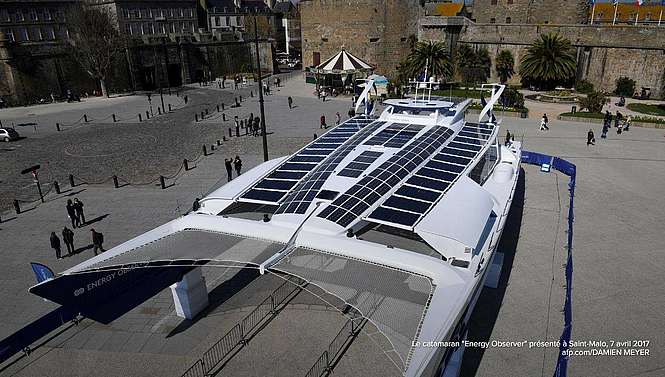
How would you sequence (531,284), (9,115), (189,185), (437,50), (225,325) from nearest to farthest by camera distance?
(225,325) < (531,284) < (189,185) < (9,115) < (437,50)

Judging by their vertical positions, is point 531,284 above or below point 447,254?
below

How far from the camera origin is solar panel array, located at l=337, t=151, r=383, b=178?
15250mm

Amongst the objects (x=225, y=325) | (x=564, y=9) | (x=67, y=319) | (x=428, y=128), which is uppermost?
(x=564, y=9)

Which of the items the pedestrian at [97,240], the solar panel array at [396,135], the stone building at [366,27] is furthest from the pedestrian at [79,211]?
the stone building at [366,27]

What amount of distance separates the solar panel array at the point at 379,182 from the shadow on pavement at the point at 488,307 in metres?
4.73

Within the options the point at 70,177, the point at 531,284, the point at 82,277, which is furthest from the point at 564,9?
the point at 82,277

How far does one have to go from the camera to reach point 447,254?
450 inches

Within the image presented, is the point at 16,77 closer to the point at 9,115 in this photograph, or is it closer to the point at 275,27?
the point at 9,115

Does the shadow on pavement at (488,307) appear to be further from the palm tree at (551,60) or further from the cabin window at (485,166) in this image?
the palm tree at (551,60)

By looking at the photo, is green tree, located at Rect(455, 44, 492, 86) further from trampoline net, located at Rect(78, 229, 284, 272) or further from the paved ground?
trampoline net, located at Rect(78, 229, 284, 272)

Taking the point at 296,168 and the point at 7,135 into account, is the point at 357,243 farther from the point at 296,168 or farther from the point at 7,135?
the point at 7,135

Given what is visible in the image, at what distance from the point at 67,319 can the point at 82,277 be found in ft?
5.11

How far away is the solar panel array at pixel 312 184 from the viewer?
13523mm

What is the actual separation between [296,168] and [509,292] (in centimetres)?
894
